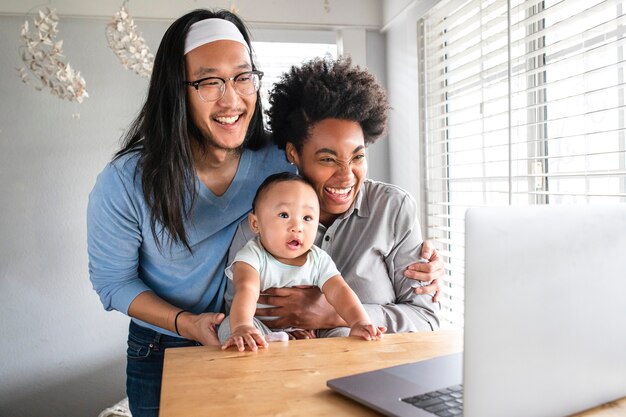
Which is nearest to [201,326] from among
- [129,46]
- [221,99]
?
[221,99]

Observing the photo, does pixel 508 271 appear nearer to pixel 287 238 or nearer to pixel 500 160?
pixel 287 238

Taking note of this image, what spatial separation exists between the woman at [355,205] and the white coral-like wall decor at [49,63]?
1.52 m

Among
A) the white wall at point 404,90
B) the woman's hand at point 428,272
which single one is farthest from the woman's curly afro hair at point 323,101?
the white wall at point 404,90

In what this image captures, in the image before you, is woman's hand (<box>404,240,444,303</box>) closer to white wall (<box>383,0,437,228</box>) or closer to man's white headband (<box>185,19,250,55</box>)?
man's white headband (<box>185,19,250,55</box>)

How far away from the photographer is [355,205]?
168 cm

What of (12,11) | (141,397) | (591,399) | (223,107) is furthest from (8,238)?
(591,399)

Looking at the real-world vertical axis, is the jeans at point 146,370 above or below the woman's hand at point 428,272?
below

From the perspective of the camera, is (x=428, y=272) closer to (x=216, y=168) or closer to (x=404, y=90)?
(x=216, y=168)

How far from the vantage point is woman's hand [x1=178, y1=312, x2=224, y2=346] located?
1.47m

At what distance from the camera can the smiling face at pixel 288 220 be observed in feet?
4.99

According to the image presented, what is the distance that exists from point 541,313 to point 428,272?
93 cm

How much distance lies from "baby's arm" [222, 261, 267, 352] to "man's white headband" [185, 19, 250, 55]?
61 cm

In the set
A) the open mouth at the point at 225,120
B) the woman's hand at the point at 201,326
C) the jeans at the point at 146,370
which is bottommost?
the jeans at the point at 146,370

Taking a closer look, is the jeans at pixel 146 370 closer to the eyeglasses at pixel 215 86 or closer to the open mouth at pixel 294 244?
the open mouth at pixel 294 244
